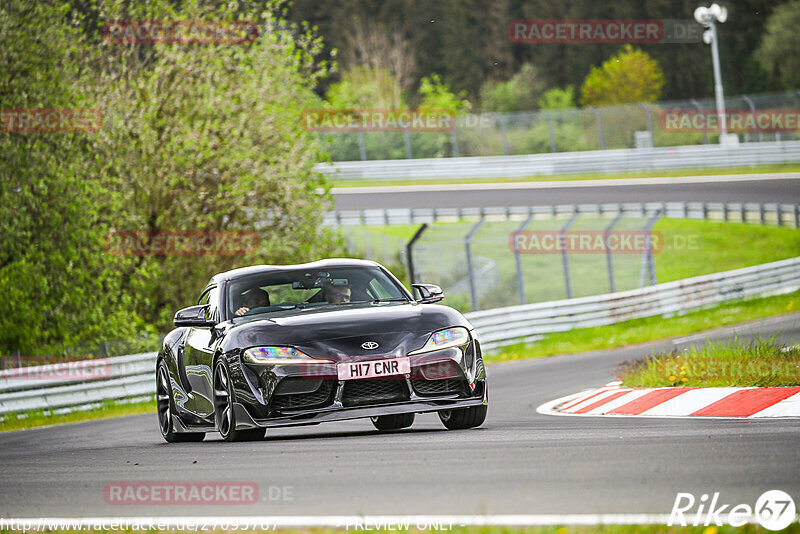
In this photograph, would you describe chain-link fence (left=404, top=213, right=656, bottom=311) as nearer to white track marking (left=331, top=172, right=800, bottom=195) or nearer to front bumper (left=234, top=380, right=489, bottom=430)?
white track marking (left=331, top=172, right=800, bottom=195)

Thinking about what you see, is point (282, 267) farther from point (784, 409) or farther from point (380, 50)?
point (380, 50)

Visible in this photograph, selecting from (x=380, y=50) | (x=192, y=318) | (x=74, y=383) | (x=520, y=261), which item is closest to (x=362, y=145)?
(x=520, y=261)

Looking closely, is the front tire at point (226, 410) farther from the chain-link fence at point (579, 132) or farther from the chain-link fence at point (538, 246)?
the chain-link fence at point (579, 132)

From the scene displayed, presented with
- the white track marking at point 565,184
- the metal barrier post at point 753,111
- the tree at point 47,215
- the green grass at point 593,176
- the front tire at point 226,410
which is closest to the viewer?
the front tire at point 226,410

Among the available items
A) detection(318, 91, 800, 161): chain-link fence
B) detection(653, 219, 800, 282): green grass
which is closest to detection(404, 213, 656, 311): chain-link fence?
detection(653, 219, 800, 282): green grass

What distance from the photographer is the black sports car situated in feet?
27.1

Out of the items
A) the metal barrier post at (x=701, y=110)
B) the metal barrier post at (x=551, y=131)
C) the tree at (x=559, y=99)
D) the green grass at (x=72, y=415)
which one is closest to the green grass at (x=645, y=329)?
the green grass at (x=72, y=415)

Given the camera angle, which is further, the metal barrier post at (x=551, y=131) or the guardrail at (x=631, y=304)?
the metal barrier post at (x=551, y=131)

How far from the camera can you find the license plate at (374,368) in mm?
8234

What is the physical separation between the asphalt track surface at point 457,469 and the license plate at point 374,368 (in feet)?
1.55

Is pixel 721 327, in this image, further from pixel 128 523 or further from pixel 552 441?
pixel 128 523

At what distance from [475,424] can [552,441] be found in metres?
1.55

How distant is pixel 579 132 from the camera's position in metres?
49.8

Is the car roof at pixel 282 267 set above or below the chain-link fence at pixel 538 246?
above
